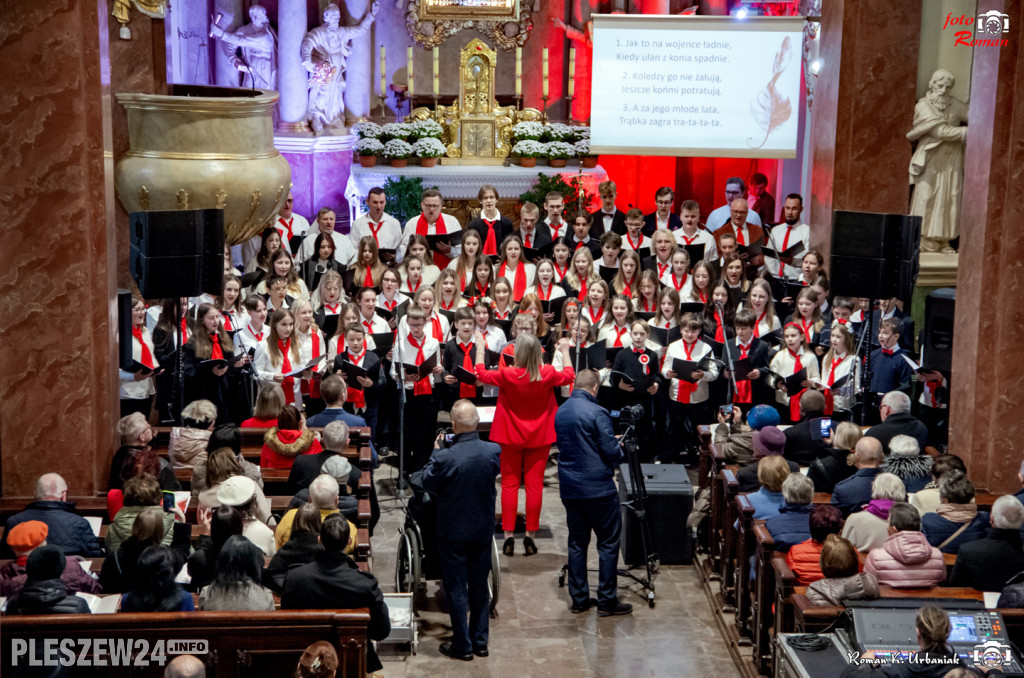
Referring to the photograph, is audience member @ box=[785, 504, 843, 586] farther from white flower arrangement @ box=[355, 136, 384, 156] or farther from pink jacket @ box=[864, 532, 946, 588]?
white flower arrangement @ box=[355, 136, 384, 156]

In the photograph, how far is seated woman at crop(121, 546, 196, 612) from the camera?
19.7ft

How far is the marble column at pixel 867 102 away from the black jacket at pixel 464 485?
212 inches

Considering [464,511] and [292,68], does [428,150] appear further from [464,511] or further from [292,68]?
[464,511]

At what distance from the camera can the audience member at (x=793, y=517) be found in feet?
23.5

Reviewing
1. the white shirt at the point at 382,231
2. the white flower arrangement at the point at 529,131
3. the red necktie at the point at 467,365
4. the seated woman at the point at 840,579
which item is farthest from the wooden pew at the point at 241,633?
the white flower arrangement at the point at 529,131

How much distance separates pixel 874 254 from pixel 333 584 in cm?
477

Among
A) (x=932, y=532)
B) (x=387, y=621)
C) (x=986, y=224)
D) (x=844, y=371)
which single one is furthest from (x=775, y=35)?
(x=387, y=621)

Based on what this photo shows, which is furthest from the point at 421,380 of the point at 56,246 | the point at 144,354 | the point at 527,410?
the point at 56,246

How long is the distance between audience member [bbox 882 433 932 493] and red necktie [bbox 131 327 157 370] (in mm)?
5262

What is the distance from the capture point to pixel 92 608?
6.29m

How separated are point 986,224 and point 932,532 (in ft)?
7.55

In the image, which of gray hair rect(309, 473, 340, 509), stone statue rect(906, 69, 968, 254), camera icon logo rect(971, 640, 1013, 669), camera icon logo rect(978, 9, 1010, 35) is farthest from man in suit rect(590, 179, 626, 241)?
camera icon logo rect(971, 640, 1013, 669)

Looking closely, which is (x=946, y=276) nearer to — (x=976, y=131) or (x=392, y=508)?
(x=976, y=131)

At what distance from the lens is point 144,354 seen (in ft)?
31.8
